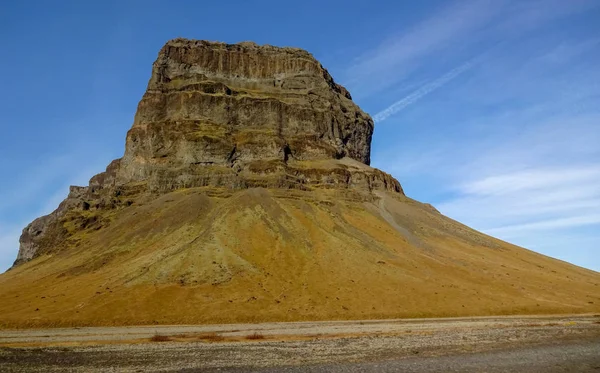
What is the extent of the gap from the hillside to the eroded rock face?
0.53 metres

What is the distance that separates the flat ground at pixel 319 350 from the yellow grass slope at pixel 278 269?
17.2m

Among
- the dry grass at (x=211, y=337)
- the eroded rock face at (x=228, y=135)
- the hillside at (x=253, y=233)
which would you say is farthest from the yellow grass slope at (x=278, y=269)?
the dry grass at (x=211, y=337)

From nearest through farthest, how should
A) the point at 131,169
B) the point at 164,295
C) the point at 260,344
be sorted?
the point at 260,344 → the point at 164,295 → the point at 131,169

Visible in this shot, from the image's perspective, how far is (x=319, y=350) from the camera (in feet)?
106

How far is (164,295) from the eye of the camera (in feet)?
217

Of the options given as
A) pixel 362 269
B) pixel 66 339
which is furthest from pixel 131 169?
pixel 66 339

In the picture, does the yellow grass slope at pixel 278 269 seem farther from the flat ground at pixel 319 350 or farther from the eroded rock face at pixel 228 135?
the flat ground at pixel 319 350

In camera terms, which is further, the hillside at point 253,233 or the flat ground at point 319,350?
the hillside at point 253,233

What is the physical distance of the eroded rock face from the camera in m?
116

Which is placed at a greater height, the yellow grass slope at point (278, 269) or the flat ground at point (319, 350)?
the yellow grass slope at point (278, 269)

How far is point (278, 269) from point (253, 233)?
44.2ft

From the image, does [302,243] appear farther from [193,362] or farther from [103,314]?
[193,362]

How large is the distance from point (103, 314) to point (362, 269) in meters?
42.2

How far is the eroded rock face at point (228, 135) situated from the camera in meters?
116
